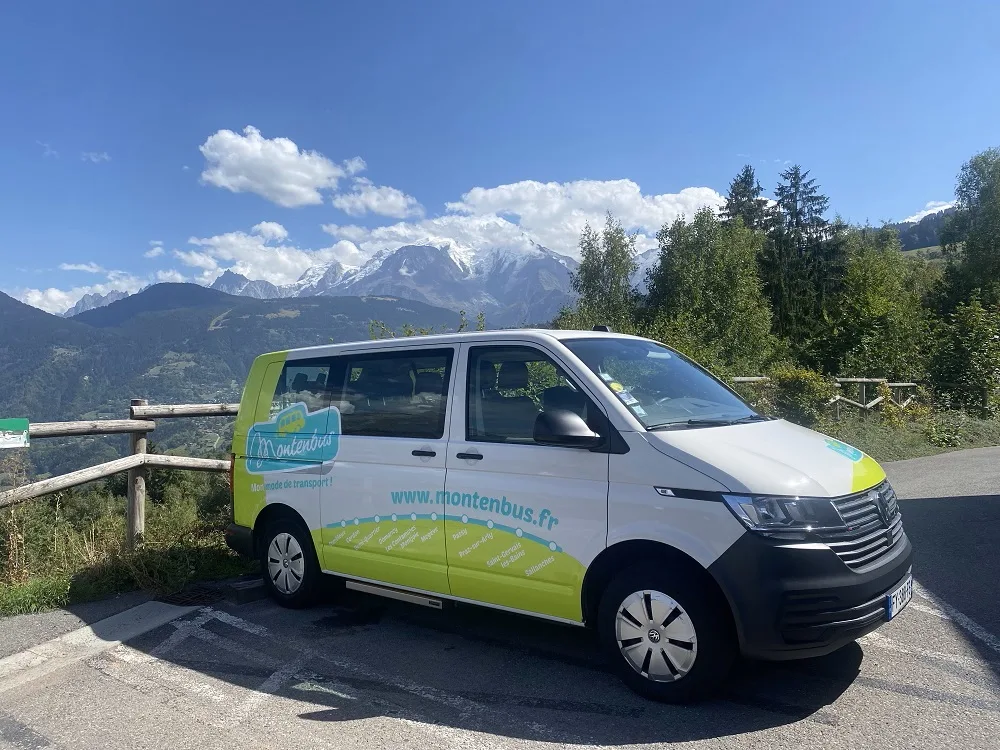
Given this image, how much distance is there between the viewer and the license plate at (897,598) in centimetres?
355

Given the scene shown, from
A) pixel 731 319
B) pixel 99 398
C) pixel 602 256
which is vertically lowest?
pixel 99 398

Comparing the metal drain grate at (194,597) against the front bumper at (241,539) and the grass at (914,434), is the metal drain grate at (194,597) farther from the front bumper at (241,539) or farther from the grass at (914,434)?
the grass at (914,434)

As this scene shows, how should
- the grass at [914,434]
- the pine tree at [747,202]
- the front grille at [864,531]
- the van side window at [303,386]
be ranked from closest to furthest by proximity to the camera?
the front grille at [864,531], the van side window at [303,386], the grass at [914,434], the pine tree at [747,202]

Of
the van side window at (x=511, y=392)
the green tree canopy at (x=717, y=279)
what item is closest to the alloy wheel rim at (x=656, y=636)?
the van side window at (x=511, y=392)

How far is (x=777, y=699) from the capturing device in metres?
3.65

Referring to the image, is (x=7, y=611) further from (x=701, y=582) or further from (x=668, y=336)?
(x=668, y=336)

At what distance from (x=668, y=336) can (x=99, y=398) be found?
90138 millimetres

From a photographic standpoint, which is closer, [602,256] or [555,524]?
[555,524]

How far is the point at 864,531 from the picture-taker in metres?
3.54

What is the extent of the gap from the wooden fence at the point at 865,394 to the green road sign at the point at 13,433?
11.6 meters

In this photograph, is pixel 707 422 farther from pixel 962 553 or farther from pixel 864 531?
pixel 962 553

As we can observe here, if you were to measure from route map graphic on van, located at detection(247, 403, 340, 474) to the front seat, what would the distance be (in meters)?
1.49

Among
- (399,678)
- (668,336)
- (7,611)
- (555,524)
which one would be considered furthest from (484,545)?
(668,336)

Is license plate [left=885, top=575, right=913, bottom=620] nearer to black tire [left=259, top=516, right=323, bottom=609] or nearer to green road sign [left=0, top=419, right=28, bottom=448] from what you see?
black tire [left=259, top=516, right=323, bottom=609]
